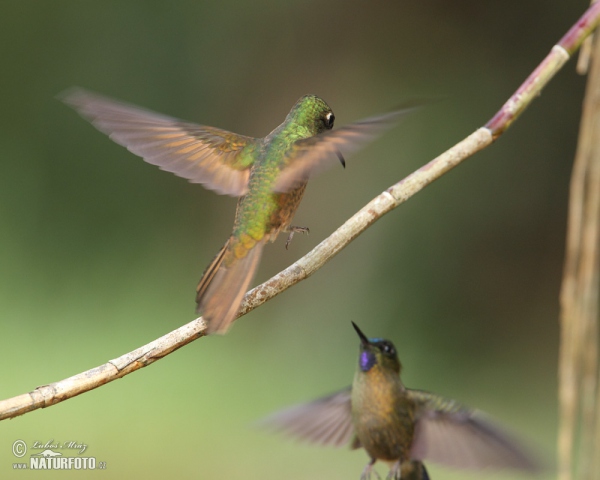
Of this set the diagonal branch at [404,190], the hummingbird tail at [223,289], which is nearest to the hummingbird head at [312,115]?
the hummingbird tail at [223,289]

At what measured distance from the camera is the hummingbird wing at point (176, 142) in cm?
198

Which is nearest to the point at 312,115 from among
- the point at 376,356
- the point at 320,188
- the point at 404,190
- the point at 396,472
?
the point at 404,190

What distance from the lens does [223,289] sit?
5.73ft

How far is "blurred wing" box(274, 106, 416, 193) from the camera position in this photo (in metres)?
1.57

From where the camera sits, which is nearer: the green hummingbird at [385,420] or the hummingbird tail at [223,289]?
the hummingbird tail at [223,289]

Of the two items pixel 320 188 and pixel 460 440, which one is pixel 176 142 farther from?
pixel 320 188

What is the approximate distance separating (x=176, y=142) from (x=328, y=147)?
1.91 ft

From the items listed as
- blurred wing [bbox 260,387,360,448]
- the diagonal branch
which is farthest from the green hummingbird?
the diagonal branch

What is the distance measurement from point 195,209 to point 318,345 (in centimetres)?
143

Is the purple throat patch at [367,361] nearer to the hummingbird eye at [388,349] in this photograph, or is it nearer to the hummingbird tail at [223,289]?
the hummingbird eye at [388,349]

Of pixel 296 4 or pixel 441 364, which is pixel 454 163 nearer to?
pixel 441 364

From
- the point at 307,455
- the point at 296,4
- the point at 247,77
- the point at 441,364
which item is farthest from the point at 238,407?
the point at 296,4

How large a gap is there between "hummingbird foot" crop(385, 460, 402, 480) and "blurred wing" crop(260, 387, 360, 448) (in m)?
0.15

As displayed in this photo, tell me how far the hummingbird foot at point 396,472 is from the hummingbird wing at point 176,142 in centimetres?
90
